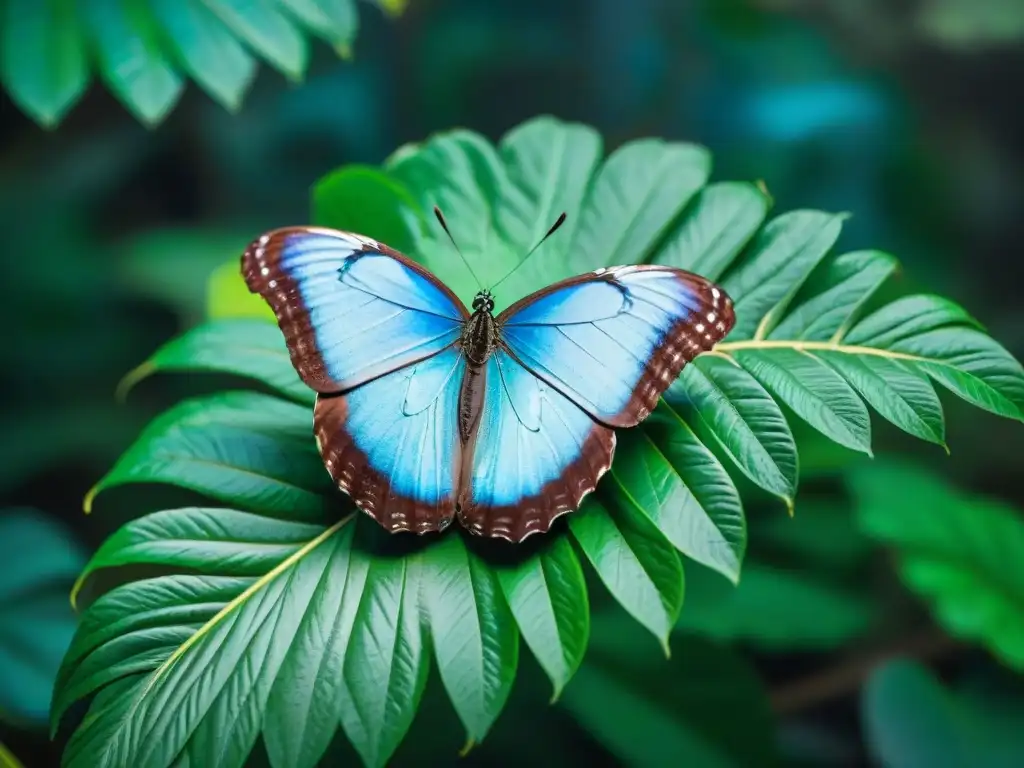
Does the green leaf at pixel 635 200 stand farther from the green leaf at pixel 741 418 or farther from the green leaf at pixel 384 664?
the green leaf at pixel 384 664

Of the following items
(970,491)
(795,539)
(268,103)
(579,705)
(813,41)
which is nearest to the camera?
(579,705)

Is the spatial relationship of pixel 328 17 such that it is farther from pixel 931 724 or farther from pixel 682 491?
pixel 931 724

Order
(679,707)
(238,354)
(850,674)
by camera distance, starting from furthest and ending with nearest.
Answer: (850,674) < (679,707) < (238,354)

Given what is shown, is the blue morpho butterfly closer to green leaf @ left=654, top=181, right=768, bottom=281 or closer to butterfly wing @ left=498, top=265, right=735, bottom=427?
butterfly wing @ left=498, top=265, right=735, bottom=427

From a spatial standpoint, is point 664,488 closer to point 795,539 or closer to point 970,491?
point 795,539

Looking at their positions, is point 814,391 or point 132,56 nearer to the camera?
point 814,391

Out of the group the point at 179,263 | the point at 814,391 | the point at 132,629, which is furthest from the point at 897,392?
the point at 179,263

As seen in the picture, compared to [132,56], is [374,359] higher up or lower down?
lower down

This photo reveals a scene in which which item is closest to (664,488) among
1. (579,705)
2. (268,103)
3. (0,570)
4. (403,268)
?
(403,268)
